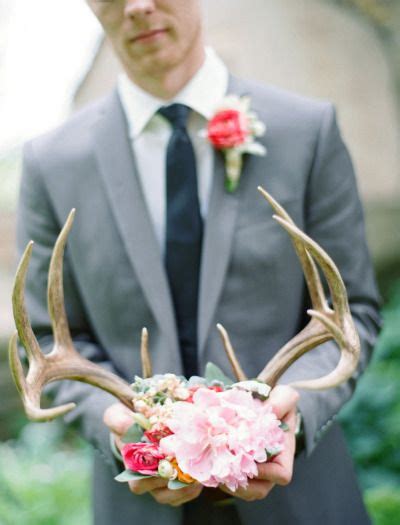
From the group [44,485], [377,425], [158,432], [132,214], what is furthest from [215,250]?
[377,425]

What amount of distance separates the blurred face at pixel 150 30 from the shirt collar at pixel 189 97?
61 mm

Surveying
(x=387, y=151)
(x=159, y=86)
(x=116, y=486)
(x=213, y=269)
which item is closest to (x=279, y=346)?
(x=213, y=269)

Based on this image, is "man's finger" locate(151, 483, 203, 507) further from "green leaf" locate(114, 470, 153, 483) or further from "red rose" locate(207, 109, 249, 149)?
"red rose" locate(207, 109, 249, 149)

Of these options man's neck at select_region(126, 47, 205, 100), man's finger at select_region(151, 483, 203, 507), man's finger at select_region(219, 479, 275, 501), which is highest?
man's neck at select_region(126, 47, 205, 100)

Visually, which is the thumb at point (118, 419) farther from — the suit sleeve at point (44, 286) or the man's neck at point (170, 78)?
the man's neck at point (170, 78)

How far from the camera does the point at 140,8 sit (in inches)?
72.4

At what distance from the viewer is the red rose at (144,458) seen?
150 cm

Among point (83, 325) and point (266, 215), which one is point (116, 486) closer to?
point (83, 325)

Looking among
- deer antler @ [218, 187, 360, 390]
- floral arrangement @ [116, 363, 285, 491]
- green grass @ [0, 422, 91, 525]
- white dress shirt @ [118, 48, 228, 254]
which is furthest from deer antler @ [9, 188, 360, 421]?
green grass @ [0, 422, 91, 525]

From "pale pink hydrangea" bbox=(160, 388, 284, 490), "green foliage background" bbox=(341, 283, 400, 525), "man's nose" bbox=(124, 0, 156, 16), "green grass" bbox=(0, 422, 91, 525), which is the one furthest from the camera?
"green foliage background" bbox=(341, 283, 400, 525)

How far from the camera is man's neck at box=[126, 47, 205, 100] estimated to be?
1.94m

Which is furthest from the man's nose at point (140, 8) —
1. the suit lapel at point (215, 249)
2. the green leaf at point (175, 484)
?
the green leaf at point (175, 484)

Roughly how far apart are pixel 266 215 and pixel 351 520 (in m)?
0.70

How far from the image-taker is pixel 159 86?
1.96 m
